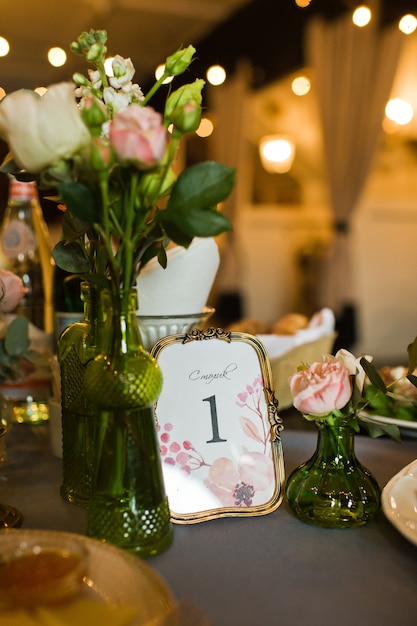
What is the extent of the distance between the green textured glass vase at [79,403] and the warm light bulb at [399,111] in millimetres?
5579

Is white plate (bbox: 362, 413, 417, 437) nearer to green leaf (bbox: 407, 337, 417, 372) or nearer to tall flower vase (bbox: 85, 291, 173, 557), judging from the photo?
green leaf (bbox: 407, 337, 417, 372)

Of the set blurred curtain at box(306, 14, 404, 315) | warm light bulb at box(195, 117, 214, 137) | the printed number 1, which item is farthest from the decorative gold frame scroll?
warm light bulb at box(195, 117, 214, 137)

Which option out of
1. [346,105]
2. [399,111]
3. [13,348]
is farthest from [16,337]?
[399,111]

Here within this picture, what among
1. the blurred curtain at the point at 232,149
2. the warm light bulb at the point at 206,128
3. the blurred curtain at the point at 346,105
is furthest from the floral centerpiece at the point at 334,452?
the warm light bulb at the point at 206,128

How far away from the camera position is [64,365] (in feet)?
2.89

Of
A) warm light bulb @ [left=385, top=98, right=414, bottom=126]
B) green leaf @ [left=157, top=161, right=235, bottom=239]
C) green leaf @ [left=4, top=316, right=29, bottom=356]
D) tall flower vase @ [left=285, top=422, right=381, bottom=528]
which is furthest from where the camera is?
warm light bulb @ [left=385, top=98, right=414, bottom=126]

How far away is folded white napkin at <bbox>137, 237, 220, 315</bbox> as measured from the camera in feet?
3.20

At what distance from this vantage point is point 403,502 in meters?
0.75

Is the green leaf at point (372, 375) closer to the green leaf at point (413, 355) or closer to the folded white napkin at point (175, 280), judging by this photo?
the green leaf at point (413, 355)

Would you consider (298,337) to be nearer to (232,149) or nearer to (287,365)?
(287,365)

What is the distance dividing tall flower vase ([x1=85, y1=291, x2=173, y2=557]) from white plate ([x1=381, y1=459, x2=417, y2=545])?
271 millimetres

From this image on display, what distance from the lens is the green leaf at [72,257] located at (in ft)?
2.61

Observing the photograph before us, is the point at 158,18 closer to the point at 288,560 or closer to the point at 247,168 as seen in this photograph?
the point at 247,168

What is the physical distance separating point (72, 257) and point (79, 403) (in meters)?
0.20
